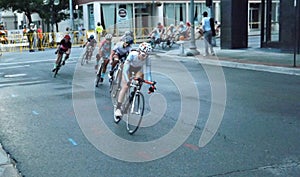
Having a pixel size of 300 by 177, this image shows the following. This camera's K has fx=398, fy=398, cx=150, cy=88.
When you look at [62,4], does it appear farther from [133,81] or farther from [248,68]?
[133,81]

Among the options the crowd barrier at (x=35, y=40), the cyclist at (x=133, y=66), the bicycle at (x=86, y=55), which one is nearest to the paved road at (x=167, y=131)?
the cyclist at (x=133, y=66)

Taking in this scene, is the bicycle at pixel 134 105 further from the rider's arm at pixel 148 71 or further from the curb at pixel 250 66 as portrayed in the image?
the curb at pixel 250 66

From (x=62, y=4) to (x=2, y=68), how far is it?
24.8 meters

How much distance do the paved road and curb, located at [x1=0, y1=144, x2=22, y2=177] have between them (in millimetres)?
116

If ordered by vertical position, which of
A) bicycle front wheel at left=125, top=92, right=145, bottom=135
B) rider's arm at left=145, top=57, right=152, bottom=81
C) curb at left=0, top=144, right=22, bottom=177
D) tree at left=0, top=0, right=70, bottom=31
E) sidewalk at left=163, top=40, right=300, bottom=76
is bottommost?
curb at left=0, top=144, right=22, bottom=177

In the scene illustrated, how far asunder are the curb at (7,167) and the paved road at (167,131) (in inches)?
4.6

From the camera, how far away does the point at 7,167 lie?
17.4 feet

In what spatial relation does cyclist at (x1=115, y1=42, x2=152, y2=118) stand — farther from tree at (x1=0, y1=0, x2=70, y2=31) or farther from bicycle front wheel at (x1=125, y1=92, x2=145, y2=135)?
tree at (x1=0, y1=0, x2=70, y2=31)

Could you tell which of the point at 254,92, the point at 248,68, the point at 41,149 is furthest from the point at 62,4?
the point at 41,149

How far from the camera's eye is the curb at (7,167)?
5.08 meters

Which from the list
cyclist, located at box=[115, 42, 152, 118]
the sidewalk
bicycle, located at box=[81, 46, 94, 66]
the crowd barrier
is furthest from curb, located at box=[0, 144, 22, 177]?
the crowd barrier

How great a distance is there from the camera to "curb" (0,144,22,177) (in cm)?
508

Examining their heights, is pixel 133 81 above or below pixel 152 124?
above

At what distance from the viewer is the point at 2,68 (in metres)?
19.3
